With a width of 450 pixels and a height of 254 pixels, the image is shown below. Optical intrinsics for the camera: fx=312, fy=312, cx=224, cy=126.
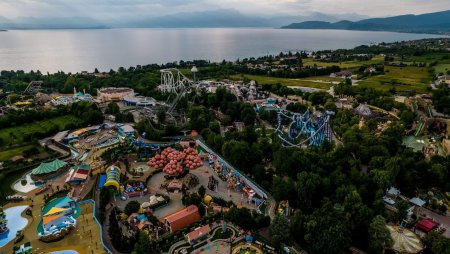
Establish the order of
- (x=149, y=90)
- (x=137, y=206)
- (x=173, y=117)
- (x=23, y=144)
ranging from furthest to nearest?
(x=149, y=90)
(x=173, y=117)
(x=23, y=144)
(x=137, y=206)

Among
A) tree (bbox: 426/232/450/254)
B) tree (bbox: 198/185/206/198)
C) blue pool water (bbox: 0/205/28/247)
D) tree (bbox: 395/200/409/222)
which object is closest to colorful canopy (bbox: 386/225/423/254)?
tree (bbox: 426/232/450/254)

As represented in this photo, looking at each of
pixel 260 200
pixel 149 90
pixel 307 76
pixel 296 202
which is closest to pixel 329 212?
pixel 296 202

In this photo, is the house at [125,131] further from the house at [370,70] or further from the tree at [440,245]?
the house at [370,70]

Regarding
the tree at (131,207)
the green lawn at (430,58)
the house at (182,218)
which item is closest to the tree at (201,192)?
the house at (182,218)

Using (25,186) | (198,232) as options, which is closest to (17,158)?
(25,186)

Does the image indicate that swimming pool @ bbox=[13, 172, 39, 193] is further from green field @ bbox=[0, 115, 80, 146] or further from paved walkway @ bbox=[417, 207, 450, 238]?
paved walkway @ bbox=[417, 207, 450, 238]

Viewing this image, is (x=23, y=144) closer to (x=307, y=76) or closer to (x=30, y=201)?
(x=30, y=201)
